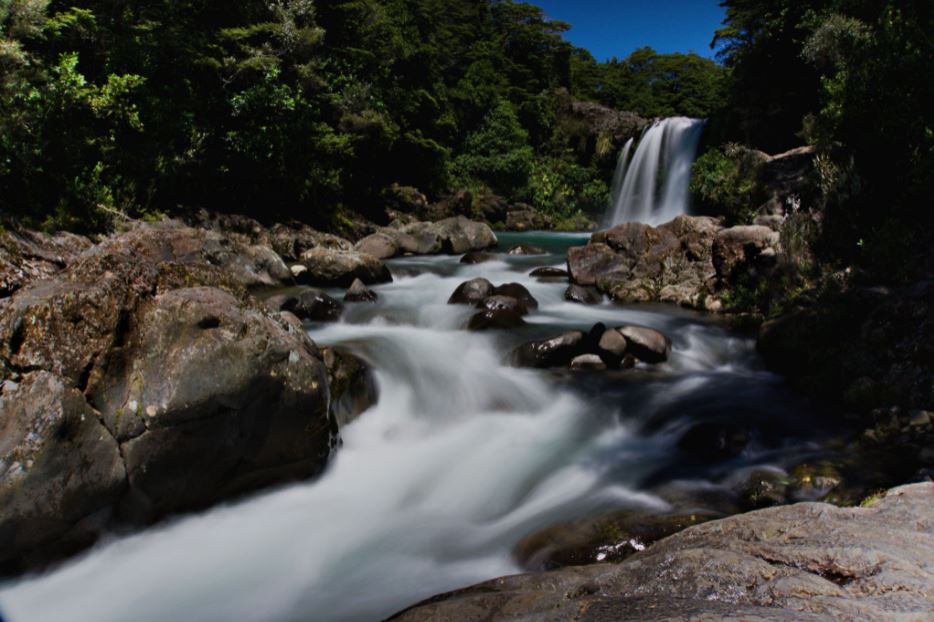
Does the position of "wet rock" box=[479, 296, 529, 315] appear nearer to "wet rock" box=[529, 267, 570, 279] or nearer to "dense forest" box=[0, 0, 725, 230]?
"wet rock" box=[529, 267, 570, 279]

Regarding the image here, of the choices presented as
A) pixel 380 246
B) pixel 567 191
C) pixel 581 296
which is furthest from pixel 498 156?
pixel 581 296

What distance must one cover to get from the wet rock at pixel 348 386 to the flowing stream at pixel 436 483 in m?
0.19

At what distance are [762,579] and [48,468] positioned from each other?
4.87m

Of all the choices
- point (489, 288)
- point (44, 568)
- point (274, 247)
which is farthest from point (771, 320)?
point (274, 247)

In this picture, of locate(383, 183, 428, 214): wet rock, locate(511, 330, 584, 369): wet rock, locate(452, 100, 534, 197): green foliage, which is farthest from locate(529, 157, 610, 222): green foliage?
locate(511, 330, 584, 369): wet rock

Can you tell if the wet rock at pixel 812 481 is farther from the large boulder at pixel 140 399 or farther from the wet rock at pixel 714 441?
the large boulder at pixel 140 399

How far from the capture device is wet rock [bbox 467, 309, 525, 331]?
10.6m

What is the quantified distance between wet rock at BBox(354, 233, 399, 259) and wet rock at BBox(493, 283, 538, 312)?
24.8ft

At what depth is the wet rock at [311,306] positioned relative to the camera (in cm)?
1112

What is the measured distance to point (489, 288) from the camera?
12539 millimetres

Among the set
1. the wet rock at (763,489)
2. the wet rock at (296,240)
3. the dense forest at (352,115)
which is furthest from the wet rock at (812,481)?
the wet rock at (296,240)

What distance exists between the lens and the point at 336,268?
1422cm

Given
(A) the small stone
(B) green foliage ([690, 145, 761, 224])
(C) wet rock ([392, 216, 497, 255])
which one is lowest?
(A) the small stone

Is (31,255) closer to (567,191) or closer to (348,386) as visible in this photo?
(348,386)
